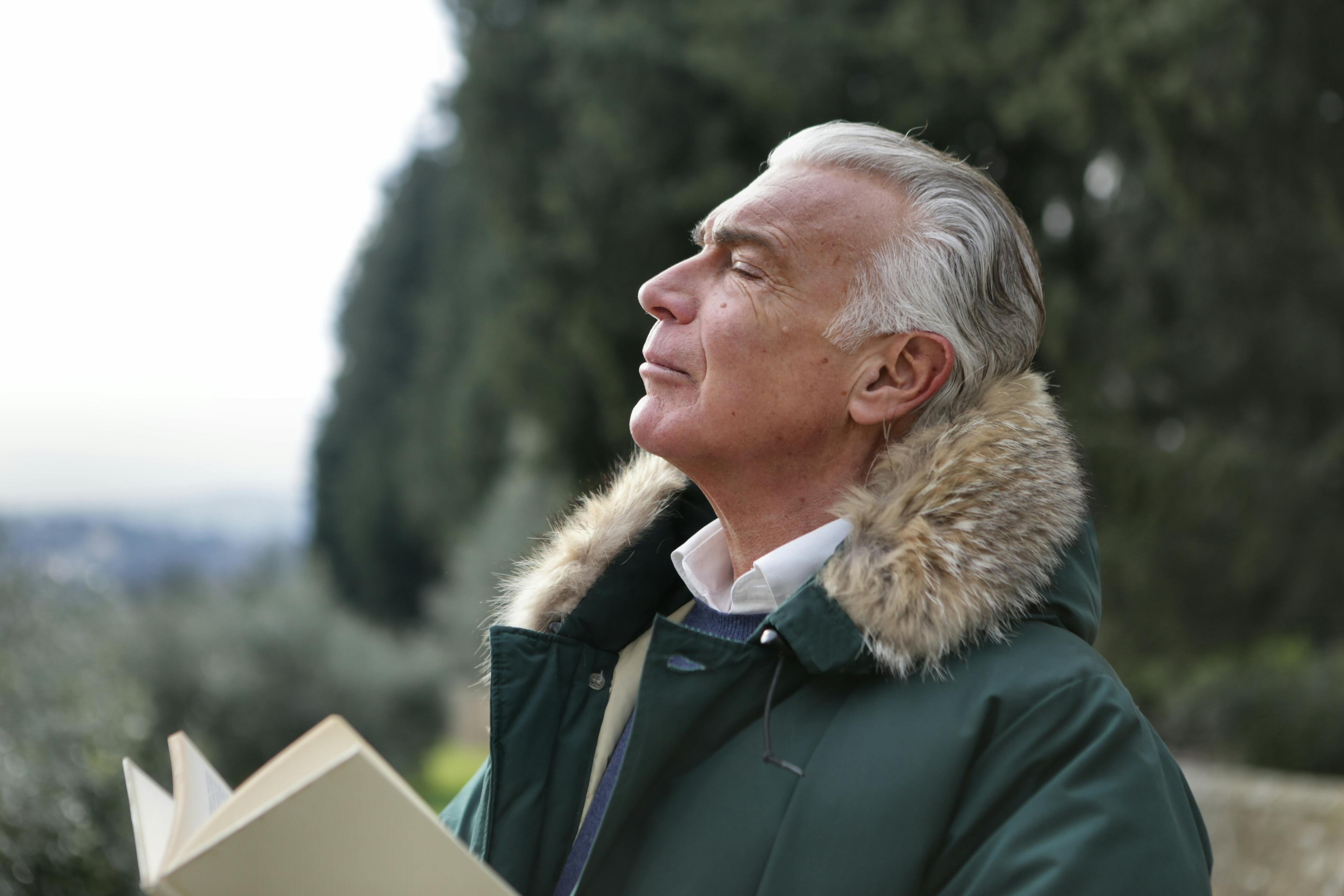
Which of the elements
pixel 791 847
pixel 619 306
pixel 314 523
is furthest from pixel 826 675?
pixel 314 523

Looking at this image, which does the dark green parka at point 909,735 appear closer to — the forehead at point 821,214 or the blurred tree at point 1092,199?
the forehead at point 821,214

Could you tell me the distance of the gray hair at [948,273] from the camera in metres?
1.79

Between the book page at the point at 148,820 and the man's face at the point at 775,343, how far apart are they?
2.87 feet

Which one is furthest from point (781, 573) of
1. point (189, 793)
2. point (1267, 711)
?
point (1267, 711)

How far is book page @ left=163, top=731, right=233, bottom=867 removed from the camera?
1.26m

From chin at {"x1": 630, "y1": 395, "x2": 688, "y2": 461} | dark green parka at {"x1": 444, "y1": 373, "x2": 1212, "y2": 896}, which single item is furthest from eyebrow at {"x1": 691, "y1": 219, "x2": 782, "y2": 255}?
dark green parka at {"x1": 444, "y1": 373, "x2": 1212, "y2": 896}

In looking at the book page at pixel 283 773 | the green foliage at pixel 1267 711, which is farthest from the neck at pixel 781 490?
the green foliage at pixel 1267 711

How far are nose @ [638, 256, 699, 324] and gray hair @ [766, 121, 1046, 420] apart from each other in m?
0.24

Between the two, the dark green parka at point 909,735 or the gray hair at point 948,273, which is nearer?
the dark green parka at point 909,735

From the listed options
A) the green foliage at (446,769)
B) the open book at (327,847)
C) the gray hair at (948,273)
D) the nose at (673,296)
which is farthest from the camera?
the green foliage at (446,769)

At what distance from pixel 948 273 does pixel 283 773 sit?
1216 mm

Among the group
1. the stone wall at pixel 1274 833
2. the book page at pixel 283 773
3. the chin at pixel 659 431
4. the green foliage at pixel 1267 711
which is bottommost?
the green foliage at pixel 1267 711

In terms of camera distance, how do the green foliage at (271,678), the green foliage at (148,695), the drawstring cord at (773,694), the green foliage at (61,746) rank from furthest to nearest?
the green foliage at (271,678)
the green foliage at (148,695)
the green foliage at (61,746)
the drawstring cord at (773,694)

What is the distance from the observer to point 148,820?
1355mm
